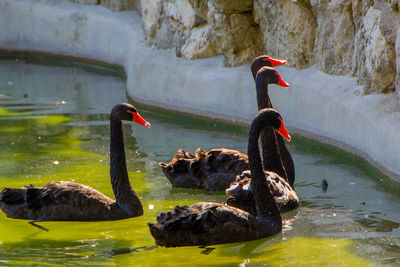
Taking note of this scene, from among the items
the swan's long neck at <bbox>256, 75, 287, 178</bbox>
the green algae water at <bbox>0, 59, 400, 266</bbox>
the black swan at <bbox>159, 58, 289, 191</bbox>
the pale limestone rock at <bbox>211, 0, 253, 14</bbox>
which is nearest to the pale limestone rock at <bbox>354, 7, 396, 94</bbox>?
the green algae water at <bbox>0, 59, 400, 266</bbox>

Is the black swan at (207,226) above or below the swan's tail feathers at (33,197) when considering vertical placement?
above

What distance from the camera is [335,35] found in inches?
356

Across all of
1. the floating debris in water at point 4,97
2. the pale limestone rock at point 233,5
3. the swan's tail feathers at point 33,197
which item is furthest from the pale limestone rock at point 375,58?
the floating debris in water at point 4,97

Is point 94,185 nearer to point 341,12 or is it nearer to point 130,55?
point 341,12

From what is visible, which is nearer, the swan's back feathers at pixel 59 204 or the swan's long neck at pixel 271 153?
the swan's back feathers at pixel 59 204

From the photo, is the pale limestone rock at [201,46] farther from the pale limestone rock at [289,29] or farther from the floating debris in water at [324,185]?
the floating debris in water at [324,185]

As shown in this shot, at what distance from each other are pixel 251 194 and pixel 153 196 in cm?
124

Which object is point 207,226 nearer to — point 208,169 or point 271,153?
point 271,153

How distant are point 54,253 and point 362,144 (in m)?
3.86

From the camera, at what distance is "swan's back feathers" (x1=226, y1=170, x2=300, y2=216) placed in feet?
19.2

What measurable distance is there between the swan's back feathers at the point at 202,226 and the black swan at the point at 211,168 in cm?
157

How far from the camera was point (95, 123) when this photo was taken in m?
10.5

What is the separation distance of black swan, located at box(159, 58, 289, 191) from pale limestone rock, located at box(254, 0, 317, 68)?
2785 millimetres

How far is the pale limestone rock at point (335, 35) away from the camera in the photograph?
8.85 meters
